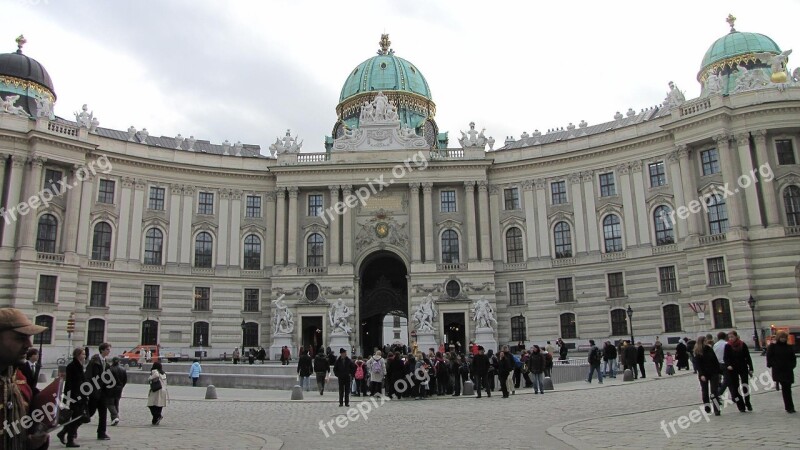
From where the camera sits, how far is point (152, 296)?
172ft

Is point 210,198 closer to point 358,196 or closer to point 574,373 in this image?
point 358,196

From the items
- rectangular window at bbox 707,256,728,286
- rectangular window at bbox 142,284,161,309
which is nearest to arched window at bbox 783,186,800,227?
rectangular window at bbox 707,256,728,286

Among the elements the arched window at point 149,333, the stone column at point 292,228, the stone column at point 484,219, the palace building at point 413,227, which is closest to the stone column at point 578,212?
the palace building at point 413,227

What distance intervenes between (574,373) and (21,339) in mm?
30146

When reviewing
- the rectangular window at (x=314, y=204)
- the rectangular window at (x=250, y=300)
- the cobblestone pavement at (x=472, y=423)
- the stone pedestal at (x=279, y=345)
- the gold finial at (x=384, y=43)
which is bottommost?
the cobblestone pavement at (x=472, y=423)

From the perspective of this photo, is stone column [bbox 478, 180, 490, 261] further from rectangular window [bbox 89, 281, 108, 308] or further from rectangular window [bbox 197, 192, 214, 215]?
rectangular window [bbox 89, 281, 108, 308]

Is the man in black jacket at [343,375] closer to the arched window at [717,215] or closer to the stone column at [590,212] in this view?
the arched window at [717,215]

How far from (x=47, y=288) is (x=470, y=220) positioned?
110ft

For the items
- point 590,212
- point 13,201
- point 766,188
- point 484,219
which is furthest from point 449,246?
point 13,201

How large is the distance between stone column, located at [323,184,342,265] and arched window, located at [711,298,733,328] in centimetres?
2931

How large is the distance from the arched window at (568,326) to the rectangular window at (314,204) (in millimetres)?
22972

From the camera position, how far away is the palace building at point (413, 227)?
45750mm

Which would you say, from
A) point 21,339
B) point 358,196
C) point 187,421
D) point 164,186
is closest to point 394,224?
point 358,196

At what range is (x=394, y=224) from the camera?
56.1m
